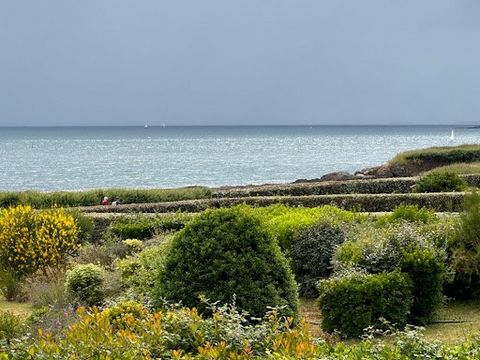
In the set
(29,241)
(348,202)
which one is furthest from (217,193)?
(29,241)

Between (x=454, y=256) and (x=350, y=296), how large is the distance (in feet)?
7.34

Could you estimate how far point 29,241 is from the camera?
1294cm

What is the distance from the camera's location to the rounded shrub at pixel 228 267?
7.79 m

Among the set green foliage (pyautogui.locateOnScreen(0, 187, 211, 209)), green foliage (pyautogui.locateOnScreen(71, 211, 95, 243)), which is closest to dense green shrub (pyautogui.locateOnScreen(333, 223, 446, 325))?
green foliage (pyautogui.locateOnScreen(71, 211, 95, 243))

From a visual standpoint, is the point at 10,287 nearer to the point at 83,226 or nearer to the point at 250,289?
the point at 83,226

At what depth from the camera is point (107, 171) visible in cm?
6384

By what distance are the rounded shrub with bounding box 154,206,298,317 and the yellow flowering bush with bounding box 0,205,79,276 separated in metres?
5.57

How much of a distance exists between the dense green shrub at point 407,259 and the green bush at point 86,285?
3491 millimetres

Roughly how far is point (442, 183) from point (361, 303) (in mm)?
13649

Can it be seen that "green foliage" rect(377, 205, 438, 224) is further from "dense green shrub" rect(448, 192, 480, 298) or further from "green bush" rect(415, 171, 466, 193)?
"green bush" rect(415, 171, 466, 193)

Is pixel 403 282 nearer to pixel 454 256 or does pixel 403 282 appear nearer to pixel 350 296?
pixel 350 296

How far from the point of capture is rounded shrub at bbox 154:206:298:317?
25.5ft

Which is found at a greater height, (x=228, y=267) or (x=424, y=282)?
(x=228, y=267)

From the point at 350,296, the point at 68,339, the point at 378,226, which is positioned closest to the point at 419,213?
the point at 378,226
